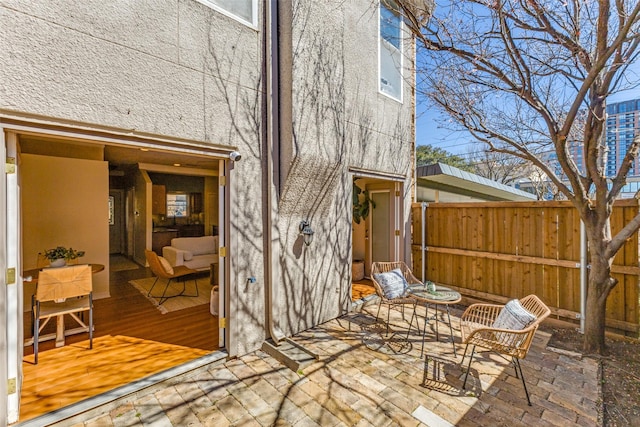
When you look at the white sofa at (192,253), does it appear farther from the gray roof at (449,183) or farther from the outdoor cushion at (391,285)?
the gray roof at (449,183)

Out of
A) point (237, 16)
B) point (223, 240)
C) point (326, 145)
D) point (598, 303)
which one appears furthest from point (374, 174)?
point (598, 303)

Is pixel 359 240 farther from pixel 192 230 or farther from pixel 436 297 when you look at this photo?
pixel 192 230

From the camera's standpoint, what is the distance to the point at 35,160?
5.82 m

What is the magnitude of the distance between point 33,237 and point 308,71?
20.6 feet

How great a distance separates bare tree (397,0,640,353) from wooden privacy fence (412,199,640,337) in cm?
58

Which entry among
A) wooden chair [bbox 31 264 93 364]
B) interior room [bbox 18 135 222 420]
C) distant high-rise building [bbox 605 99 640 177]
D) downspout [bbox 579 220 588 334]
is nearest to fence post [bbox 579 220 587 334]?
downspout [bbox 579 220 588 334]

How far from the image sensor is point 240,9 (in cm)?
375

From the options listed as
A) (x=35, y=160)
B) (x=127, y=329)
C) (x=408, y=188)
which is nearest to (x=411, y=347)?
(x=408, y=188)

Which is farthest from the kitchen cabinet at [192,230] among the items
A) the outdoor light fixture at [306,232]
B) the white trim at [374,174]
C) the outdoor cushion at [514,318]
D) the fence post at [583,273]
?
the fence post at [583,273]

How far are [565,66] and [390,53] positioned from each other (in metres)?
3.09

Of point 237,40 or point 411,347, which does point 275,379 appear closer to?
point 411,347

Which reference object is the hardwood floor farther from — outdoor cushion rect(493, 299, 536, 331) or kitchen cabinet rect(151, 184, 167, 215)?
kitchen cabinet rect(151, 184, 167, 215)

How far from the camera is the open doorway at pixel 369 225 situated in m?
7.48

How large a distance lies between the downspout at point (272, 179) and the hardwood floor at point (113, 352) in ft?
2.93
